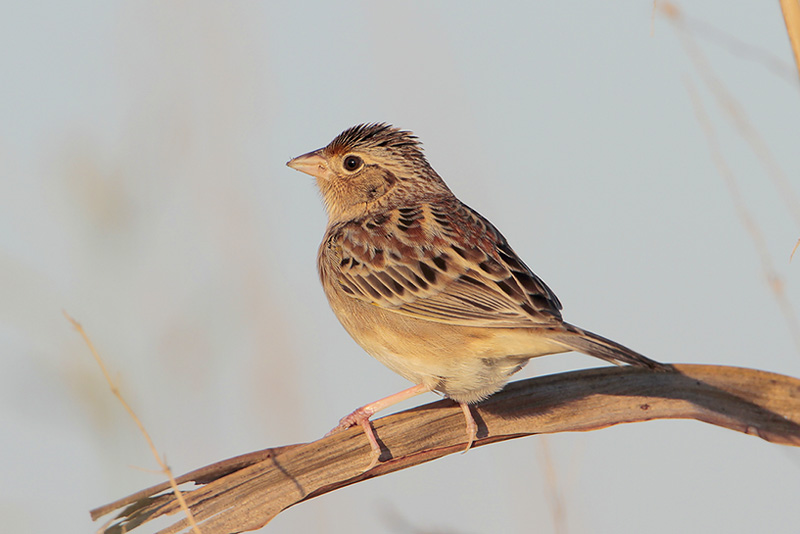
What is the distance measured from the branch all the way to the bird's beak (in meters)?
1.89

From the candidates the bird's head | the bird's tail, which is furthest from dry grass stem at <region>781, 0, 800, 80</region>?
the bird's head

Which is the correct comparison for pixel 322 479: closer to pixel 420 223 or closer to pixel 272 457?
pixel 272 457

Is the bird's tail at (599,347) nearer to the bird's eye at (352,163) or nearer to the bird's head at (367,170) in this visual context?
the bird's head at (367,170)

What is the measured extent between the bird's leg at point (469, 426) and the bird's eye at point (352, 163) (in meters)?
1.84

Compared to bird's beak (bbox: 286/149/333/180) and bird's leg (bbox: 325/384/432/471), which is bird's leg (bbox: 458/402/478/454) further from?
bird's beak (bbox: 286/149/333/180)

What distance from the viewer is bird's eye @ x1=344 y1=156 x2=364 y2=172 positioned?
470cm

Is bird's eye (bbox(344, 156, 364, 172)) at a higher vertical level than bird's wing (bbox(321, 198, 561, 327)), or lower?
higher

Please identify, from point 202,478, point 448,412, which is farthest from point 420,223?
point 202,478

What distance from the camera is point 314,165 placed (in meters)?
4.73

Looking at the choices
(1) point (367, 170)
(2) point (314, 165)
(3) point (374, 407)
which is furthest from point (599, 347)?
(2) point (314, 165)

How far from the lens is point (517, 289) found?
349cm

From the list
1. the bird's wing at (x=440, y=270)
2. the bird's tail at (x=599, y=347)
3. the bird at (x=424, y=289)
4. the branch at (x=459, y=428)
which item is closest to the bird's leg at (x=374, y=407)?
the bird at (x=424, y=289)

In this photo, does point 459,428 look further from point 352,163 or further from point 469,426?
point 352,163

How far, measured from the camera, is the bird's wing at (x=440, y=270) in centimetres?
339
